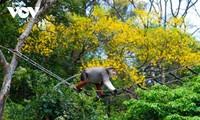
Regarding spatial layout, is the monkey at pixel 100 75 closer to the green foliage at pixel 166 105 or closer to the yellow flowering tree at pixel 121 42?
the green foliage at pixel 166 105

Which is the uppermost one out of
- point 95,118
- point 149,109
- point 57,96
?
point 57,96

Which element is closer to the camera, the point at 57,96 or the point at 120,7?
the point at 57,96

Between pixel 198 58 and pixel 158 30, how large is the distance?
1359 millimetres

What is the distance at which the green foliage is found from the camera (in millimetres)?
7711

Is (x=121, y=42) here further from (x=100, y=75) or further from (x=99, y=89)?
(x=100, y=75)

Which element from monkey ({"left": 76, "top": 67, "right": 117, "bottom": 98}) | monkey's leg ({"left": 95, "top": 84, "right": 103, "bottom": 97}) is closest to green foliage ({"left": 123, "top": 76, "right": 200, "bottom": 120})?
monkey's leg ({"left": 95, "top": 84, "right": 103, "bottom": 97})

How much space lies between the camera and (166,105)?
7934 millimetres

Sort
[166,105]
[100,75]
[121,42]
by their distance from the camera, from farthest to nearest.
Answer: [121,42] → [166,105] → [100,75]

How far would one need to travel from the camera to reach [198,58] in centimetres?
1102

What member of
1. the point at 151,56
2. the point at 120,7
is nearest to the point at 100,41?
the point at 151,56

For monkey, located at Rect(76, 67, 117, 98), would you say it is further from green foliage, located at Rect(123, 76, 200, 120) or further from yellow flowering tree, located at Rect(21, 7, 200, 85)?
yellow flowering tree, located at Rect(21, 7, 200, 85)

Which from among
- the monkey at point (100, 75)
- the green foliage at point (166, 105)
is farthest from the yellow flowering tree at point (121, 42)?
the monkey at point (100, 75)

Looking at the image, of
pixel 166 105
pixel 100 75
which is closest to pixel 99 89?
pixel 100 75

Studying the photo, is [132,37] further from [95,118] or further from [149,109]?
[95,118]
